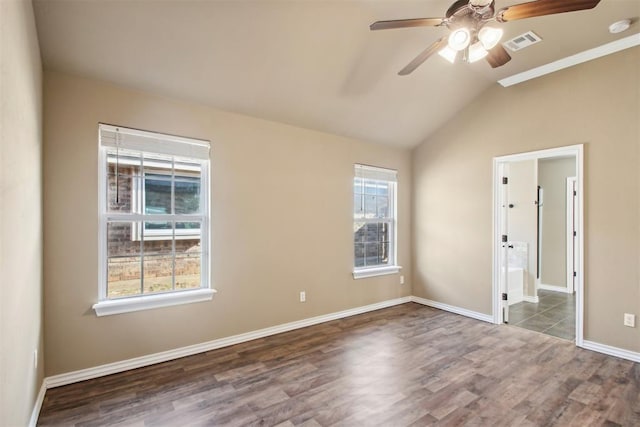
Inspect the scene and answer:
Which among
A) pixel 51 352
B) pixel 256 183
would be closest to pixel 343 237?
pixel 256 183

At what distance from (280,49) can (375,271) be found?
3130 millimetres

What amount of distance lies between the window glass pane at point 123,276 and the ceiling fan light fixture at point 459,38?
3.06 meters

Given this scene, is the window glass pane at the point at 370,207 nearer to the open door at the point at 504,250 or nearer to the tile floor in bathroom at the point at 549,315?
the open door at the point at 504,250

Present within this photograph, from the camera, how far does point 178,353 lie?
9.63ft

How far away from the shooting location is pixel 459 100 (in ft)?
13.6

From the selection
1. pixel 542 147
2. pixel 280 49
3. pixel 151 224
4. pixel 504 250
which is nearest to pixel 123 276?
pixel 151 224

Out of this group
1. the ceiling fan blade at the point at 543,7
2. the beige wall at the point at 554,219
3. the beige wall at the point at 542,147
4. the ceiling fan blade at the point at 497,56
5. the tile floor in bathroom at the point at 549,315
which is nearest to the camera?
the ceiling fan blade at the point at 543,7

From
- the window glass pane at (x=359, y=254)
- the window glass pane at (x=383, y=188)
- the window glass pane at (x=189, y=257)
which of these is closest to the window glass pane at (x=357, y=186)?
the window glass pane at (x=383, y=188)

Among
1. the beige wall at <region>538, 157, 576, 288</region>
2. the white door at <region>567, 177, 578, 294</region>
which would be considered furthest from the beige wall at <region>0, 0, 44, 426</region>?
the white door at <region>567, 177, 578, 294</region>

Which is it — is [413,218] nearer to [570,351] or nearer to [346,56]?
[570,351]

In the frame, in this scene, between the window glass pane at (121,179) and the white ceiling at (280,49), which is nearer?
the white ceiling at (280,49)

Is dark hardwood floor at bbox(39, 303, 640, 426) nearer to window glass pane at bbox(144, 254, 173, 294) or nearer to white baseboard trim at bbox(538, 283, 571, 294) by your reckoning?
window glass pane at bbox(144, 254, 173, 294)

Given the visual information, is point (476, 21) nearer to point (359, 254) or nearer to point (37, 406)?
point (359, 254)

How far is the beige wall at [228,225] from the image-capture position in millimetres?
2467
